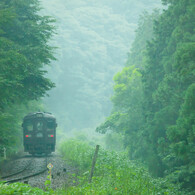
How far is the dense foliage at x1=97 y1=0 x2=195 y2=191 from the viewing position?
1026 centimetres

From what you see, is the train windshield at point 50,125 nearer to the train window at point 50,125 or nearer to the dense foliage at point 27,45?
the train window at point 50,125

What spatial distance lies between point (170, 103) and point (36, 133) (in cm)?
983

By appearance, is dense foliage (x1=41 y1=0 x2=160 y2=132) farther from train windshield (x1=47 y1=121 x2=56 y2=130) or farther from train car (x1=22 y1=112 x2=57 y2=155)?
train car (x1=22 y1=112 x2=57 y2=155)

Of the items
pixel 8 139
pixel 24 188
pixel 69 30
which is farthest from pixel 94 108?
pixel 24 188

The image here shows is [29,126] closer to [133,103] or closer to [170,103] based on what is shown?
[133,103]

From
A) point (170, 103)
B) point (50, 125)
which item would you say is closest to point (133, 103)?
point (50, 125)

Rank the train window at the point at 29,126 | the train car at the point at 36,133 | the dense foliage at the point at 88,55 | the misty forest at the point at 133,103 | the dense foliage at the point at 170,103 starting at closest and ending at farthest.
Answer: the misty forest at the point at 133,103 → the dense foliage at the point at 170,103 → the train car at the point at 36,133 → the train window at the point at 29,126 → the dense foliage at the point at 88,55

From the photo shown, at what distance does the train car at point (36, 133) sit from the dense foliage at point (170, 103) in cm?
628

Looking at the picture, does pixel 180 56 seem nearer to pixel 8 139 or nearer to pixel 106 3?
pixel 8 139

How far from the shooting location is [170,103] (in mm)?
14383

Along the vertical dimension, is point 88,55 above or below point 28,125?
above

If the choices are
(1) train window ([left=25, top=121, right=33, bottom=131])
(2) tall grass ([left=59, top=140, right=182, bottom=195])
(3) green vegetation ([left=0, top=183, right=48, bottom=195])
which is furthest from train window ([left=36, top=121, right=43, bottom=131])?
(3) green vegetation ([left=0, top=183, right=48, bottom=195])

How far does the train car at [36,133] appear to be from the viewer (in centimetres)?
1950

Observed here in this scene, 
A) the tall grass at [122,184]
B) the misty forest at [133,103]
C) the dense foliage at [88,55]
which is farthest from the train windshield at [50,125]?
the dense foliage at [88,55]
